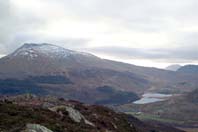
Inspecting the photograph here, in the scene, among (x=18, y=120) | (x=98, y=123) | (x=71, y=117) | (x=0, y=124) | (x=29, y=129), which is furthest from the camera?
(x=98, y=123)

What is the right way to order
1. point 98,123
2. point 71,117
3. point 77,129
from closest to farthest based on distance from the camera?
point 77,129 < point 71,117 < point 98,123

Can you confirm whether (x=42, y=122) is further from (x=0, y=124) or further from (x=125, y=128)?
(x=125, y=128)

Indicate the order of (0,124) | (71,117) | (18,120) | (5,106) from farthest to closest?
(71,117) → (5,106) → (18,120) → (0,124)

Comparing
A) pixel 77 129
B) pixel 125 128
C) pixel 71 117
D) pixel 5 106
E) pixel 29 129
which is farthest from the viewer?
pixel 125 128

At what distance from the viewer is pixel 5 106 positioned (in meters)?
67.8

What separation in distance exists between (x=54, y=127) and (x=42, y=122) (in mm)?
3134

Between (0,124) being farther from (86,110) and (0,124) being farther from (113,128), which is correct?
(86,110)

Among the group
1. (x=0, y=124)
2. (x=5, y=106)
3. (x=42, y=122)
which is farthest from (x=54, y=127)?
(x=5, y=106)

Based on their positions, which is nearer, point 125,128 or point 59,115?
point 59,115

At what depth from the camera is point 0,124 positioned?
2089 inches

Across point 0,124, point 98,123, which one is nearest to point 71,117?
point 98,123

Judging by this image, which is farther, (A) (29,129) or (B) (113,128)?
(B) (113,128)

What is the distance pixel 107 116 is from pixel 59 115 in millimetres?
23378

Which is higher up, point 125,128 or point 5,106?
point 5,106
